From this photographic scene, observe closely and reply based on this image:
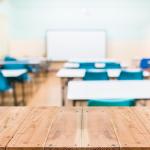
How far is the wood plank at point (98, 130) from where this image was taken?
1281 mm

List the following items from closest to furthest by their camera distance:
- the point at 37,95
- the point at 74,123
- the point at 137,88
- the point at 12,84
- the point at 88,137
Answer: the point at 88,137 < the point at 74,123 < the point at 137,88 < the point at 12,84 < the point at 37,95

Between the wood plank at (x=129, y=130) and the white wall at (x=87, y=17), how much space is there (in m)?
8.71

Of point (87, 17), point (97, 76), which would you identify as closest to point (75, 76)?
point (97, 76)

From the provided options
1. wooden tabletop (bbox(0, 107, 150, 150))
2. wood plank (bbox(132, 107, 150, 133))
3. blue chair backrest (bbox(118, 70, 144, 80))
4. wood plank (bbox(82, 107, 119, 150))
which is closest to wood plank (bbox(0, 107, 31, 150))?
wooden tabletop (bbox(0, 107, 150, 150))

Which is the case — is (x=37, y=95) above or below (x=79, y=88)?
below

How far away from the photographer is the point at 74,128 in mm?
1505

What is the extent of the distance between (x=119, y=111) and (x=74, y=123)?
389 mm

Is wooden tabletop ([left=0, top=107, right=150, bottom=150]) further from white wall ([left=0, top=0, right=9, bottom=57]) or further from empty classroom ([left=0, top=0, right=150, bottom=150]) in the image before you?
white wall ([left=0, top=0, right=9, bottom=57])

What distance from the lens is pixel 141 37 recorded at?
1039 cm

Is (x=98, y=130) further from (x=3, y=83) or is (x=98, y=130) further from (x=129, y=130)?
(x=3, y=83)

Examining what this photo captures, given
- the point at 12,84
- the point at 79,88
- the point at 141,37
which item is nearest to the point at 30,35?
the point at 141,37

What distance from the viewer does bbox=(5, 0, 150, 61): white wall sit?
10.3 metres

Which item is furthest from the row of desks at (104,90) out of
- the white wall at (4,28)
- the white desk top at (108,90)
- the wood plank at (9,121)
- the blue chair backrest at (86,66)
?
the white wall at (4,28)

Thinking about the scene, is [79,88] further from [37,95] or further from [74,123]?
[37,95]
